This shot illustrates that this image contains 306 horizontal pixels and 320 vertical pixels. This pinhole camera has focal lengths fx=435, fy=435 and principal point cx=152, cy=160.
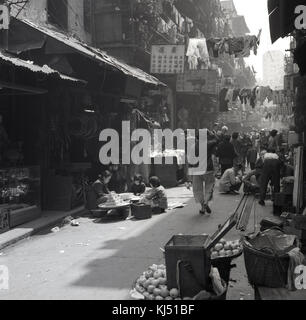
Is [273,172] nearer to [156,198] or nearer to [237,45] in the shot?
[156,198]

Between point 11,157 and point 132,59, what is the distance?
10.8 m

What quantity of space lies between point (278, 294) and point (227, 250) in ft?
3.57

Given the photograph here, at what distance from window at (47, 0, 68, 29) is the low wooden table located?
12.9 meters

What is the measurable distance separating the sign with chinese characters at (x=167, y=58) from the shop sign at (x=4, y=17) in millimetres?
9666

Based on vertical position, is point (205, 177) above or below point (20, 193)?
above

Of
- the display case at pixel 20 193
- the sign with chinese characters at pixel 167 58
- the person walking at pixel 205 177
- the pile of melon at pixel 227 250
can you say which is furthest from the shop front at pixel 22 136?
the sign with chinese characters at pixel 167 58

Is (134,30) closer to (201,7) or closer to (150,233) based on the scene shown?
(150,233)

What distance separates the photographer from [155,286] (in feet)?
17.4

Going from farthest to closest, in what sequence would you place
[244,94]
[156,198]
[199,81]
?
[244,94], [199,81], [156,198]

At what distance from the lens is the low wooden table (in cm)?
516

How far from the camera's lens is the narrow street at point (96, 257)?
5.62 metres

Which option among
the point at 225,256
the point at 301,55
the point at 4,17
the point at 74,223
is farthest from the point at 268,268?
the point at 4,17

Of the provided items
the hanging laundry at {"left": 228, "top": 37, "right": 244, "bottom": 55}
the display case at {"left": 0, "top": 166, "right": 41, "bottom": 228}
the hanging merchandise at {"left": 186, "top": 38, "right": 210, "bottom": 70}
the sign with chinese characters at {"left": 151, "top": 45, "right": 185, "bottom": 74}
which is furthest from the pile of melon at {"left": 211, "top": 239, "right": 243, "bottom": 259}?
the hanging merchandise at {"left": 186, "top": 38, "right": 210, "bottom": 70}

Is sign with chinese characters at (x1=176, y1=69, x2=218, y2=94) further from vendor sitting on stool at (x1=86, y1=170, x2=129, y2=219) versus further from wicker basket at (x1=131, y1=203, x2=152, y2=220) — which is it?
wicker basket at (x1=131, y1=203, x2=152, y2=220)
